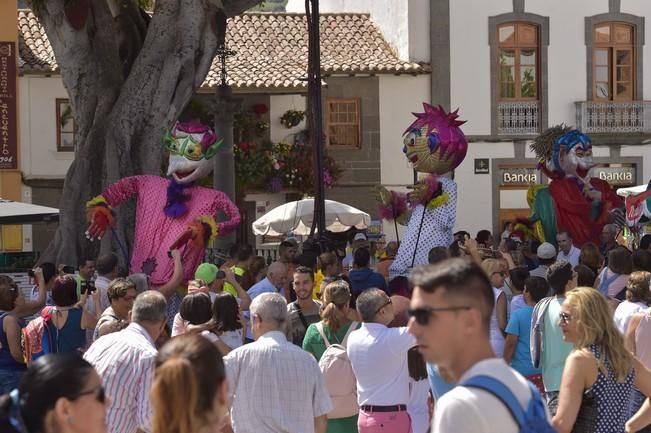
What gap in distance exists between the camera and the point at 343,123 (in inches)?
1194

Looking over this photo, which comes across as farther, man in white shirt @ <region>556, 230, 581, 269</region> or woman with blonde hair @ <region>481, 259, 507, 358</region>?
man in white shirt @ <region>556, 230, 581, 269</region>

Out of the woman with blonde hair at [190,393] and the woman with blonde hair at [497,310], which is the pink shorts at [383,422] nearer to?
the woman with blonde hair at [497,310]

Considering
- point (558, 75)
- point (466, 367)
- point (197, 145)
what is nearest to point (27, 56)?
point (558, 75)

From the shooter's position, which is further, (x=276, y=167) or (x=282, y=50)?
(x=282, y=50)

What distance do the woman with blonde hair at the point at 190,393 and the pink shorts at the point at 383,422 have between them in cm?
335

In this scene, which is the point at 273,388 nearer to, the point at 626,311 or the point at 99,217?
the point at 626,311

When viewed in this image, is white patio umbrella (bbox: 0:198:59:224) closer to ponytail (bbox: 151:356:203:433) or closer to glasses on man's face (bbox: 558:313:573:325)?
glasses on man's face (bbox: 558:313:573:325)

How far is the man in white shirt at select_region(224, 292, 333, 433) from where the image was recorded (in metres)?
6.76

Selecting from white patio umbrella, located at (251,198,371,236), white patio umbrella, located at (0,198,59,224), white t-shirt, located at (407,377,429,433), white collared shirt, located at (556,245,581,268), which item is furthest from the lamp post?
white t-shirt, located at (407,377,429,433)

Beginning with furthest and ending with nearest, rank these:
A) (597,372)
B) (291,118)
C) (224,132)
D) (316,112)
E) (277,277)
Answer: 1. (291,118)
2. (224,132)
3. (316,112)
4. (277,277)
5. (597,372)

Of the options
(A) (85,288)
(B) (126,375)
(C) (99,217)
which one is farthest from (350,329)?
(C) (99,217)

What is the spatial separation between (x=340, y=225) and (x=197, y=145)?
1036 cm

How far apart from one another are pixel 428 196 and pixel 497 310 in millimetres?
4473

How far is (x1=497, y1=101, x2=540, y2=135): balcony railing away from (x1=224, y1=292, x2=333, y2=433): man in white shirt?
78.2 ft
